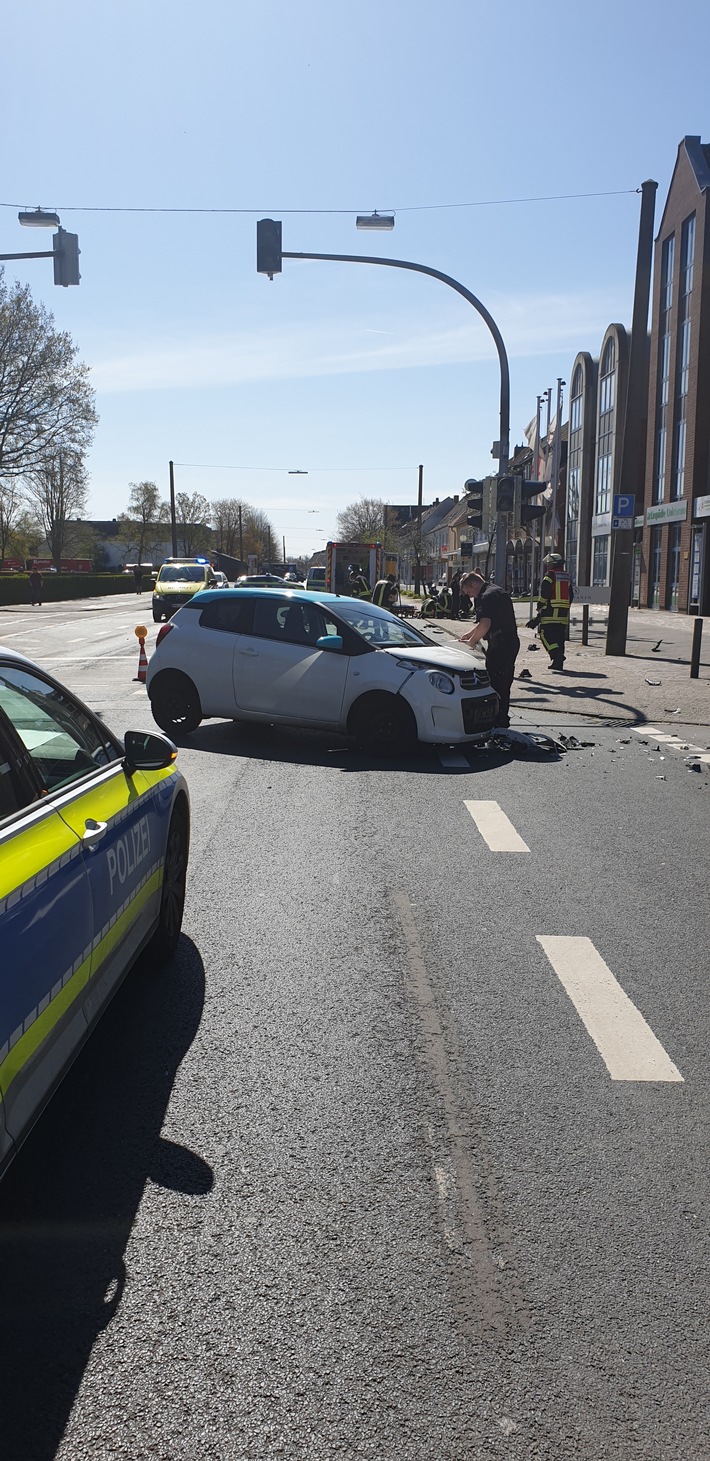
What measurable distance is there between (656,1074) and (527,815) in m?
4.58

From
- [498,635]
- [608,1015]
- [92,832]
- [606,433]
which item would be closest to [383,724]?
[498,635]

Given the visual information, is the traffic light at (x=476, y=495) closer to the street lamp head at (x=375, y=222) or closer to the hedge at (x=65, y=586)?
the street lamp head at (x=375, y=222)

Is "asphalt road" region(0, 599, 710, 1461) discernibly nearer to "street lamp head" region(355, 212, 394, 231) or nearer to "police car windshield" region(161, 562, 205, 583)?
"street lamp head" region(355, 212, 394, 231)

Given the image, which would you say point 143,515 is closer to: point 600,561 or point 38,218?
point 600,561

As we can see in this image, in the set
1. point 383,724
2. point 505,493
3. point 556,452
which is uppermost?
point 556,452

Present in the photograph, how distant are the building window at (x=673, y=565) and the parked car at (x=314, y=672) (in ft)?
110

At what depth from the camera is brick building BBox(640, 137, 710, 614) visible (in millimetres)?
41562

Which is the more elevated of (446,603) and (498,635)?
(498,635)

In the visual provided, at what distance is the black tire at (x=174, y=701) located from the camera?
40.0 feet

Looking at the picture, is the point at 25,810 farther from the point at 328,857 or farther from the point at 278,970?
the point at 328,857

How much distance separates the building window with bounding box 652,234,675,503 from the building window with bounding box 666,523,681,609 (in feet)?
8.94

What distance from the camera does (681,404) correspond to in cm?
4484

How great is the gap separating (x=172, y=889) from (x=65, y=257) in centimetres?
1560

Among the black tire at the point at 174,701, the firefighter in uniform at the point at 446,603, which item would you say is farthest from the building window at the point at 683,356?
the black tire at the point at 174,701
